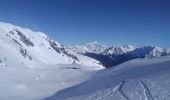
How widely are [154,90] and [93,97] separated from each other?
7.79 metres

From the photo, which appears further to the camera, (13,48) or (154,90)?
(13,48)

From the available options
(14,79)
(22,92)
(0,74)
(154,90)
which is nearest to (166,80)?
(154,90)

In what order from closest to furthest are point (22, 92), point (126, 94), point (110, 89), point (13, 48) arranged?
point (126, 94) < point (110, 89) < point (22, 92) < point (13, 48)

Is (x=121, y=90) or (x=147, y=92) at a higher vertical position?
(x=121, y=90)

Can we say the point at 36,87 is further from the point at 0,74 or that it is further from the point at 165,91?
the point at 165,91

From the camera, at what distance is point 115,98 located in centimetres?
3844

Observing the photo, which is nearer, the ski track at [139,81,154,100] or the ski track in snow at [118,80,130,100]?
the ski track at [139,81,154,100]

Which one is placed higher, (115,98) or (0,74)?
(0,74)

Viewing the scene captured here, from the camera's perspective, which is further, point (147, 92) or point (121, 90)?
point (121, 90)

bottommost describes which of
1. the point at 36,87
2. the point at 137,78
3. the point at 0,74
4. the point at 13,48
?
the point at 137,78

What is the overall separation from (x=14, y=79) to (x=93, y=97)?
175 ft

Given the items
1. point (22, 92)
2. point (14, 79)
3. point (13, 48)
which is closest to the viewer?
point (22, 92)

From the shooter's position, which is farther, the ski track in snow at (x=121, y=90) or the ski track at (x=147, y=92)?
the ski track in snow at (x=121, y=90)

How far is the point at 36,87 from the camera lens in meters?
76.8
